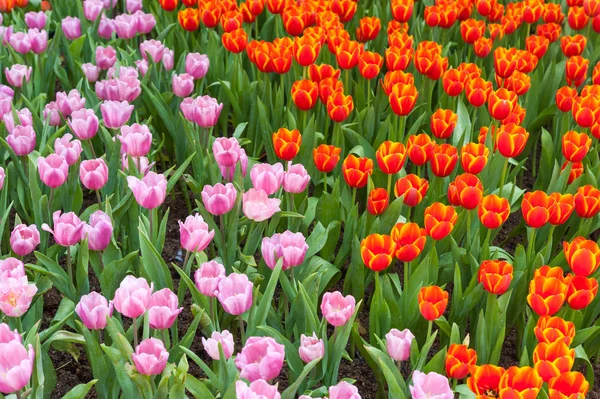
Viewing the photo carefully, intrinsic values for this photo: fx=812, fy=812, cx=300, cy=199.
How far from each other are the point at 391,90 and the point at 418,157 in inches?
18.2

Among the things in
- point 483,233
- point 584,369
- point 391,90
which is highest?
point 391,90

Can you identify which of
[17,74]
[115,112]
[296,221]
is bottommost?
[296,221]

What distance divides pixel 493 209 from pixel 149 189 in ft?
2.93

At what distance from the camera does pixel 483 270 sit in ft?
6.37

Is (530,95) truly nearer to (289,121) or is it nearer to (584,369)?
(289,121)

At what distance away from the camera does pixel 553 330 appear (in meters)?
1.68

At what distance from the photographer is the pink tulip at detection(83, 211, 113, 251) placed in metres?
2.02

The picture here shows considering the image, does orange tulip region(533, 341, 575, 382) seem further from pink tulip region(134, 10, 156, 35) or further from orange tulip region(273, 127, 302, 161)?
pink tulip region(134, 10, 156, 35)

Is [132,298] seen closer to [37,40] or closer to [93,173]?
[93,173]

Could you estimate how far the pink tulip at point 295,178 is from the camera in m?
2.31

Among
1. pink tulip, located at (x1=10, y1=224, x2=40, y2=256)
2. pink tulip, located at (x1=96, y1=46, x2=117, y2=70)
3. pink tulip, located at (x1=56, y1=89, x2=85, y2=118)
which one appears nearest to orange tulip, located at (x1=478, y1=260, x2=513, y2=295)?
pink tulip, located at (x1=10, y1=224, x2=40, y2=256)

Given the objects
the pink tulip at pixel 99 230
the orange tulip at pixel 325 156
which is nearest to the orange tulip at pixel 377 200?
the orange tulip at pixel 325 156

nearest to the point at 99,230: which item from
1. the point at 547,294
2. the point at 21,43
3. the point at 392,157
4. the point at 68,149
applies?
the point at 68,149

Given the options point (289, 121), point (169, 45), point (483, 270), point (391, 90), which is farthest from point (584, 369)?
point (169, 45)
